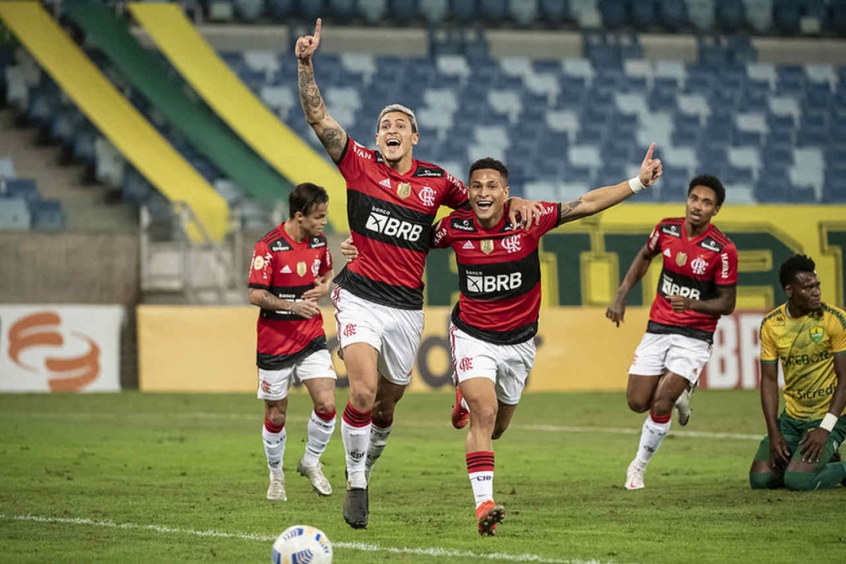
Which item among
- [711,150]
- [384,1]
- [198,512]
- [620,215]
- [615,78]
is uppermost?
[384,1]

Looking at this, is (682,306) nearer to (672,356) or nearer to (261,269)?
(672,356)

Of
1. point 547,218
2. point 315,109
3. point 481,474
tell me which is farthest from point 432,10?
point 481,474

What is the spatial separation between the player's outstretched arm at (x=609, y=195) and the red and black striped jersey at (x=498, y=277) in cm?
10

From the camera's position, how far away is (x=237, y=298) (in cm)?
2275

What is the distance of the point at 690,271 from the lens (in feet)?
35.4

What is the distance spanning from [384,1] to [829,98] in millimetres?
10659

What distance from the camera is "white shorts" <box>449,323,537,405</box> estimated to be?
27.4 ft

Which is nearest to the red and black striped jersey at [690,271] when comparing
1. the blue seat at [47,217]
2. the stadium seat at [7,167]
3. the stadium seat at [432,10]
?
the blue seat at [47,217]

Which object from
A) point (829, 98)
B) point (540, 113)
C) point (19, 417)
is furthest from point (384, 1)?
point (19, 417)

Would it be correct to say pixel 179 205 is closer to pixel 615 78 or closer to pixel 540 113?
pixel 540 113

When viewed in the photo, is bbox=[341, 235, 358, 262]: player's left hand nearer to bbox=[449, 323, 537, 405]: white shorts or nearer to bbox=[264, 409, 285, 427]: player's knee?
bbox=[449, 323, 537, 405]: white shorts

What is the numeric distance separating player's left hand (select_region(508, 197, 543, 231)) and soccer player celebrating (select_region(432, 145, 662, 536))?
4 cm

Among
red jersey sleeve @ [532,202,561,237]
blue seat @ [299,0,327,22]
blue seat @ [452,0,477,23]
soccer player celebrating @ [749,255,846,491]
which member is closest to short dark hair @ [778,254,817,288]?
soccer player celebrating @ [749,255,846,491]

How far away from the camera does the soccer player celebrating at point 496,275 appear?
27.5ft
